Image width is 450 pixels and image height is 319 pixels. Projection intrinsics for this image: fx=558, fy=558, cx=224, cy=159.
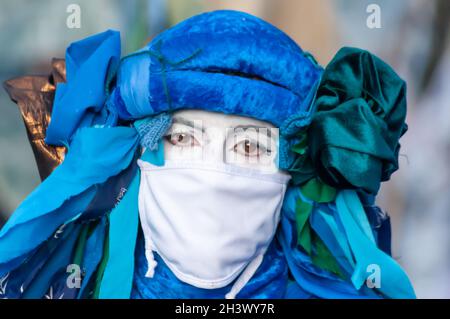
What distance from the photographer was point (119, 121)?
1.14 meters

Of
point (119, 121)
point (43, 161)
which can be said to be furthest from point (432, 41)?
point (43, 161)

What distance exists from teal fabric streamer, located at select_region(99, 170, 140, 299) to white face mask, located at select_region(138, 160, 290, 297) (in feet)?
0.14

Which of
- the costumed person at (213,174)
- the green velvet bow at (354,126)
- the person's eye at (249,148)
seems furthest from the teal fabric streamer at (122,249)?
the green velvet bow at (354,126)

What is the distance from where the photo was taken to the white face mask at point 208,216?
101cm

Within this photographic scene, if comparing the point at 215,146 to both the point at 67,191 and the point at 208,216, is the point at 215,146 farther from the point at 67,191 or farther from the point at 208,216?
the point at 67,191

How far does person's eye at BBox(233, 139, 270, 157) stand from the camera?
1.06m

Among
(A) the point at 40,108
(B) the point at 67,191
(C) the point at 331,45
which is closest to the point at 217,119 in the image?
(B) the point at 67,191

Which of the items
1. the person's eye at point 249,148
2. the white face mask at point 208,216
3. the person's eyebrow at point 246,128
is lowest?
the white face mask at point 208,216

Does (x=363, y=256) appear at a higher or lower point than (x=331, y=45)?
lower

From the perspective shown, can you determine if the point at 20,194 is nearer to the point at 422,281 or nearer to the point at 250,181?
the point at 250,181

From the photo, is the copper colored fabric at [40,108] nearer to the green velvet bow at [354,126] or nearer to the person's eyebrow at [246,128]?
the person's eyebrow at [246,128]

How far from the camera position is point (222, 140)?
3.43ft

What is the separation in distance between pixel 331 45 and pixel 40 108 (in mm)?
812

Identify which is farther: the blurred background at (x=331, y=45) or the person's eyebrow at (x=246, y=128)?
the blurred background at (x=331, y=45)
